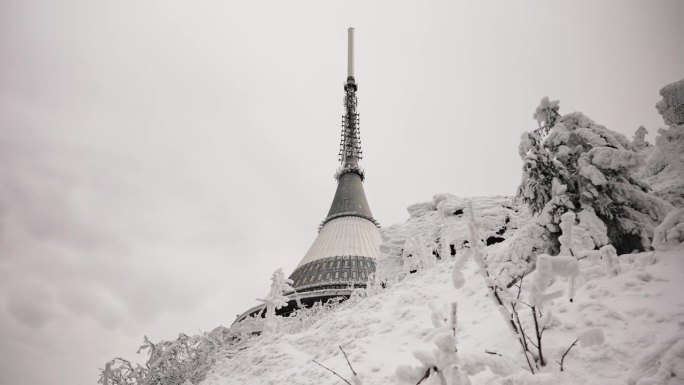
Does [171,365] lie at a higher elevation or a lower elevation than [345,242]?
lower

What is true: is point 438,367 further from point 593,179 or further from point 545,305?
point 593,179

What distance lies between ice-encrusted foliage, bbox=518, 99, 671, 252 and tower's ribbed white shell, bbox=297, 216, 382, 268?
37527 millimetres

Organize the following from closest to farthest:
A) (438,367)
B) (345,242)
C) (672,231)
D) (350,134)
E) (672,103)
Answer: (438,367)
(672,231)
(672,103)
(345,242)
(350,134)

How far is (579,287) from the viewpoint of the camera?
251 inches

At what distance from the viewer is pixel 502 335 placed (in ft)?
20.6

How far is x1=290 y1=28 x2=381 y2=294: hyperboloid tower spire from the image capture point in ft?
135

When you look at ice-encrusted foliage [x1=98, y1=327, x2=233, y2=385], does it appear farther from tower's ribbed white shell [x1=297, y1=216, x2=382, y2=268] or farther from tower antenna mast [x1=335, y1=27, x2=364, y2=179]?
tower antenna mast [x1=335, y1=27, x2=364, y2=179]

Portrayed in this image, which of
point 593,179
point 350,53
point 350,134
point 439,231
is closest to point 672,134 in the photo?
point 593,179

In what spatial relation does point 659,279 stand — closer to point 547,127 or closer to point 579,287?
point 579,287

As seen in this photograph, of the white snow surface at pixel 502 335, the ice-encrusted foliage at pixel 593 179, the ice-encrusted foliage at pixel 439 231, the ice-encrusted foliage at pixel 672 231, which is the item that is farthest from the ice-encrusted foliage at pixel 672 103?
the ice-encrusted foliage at pixel 439 231

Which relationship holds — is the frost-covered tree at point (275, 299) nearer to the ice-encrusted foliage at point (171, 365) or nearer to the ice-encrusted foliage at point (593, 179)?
the ice-encrusted foliage at point (171, 365)

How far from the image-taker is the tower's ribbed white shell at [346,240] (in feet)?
151

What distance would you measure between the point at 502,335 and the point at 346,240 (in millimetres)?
42165

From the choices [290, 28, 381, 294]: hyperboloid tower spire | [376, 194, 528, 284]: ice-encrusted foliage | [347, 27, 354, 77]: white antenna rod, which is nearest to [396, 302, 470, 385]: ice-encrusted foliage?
[376, 194, 528, 284]: ice-encrusted foliage
